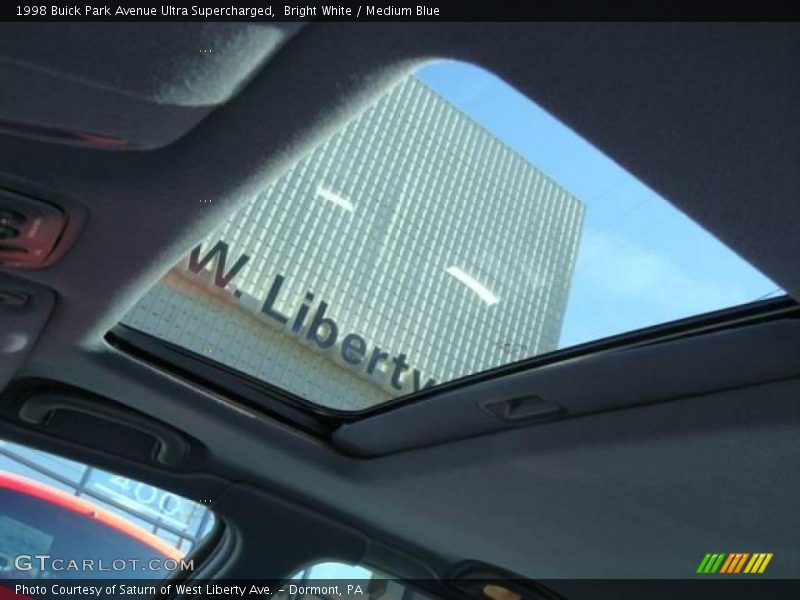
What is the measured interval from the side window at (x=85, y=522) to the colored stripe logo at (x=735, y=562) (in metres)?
1.68

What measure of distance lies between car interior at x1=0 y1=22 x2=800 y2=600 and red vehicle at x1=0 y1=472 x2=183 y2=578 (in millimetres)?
1380

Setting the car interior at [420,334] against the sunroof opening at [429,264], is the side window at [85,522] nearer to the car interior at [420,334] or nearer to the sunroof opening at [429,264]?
the car interior at [420,334]

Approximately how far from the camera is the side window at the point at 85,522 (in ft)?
10.3

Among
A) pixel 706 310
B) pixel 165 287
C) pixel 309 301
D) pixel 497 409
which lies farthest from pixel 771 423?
pixel 165 287

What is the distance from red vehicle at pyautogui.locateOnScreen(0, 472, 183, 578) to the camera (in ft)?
13.8

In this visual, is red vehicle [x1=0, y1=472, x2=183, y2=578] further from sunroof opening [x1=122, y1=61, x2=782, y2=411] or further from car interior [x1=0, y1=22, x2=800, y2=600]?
sunroof opening [x1=122, y1=61, x2=782, y2=411]

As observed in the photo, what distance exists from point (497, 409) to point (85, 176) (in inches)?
47.2

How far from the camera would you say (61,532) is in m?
4.98

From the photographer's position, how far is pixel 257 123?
142cm

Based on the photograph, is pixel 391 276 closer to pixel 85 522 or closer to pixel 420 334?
pixel 420 334
